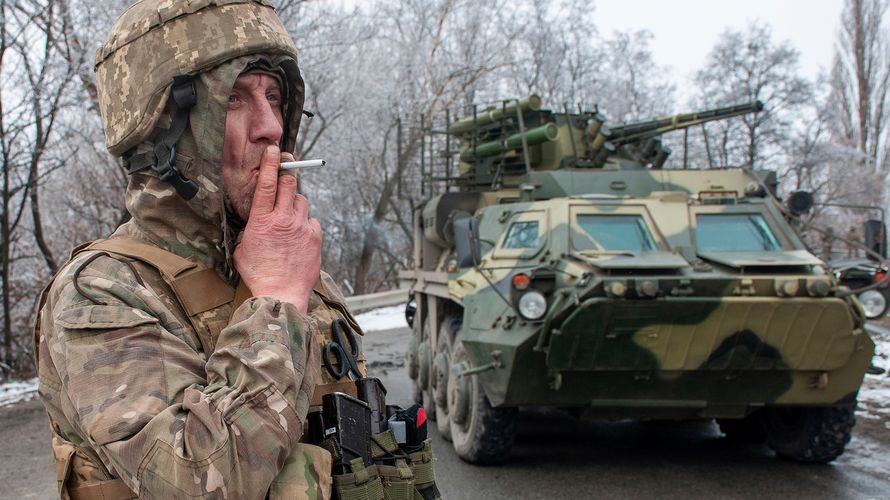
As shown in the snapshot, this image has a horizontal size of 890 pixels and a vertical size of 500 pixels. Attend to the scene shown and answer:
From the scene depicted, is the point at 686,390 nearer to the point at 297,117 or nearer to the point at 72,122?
the point at 297,117

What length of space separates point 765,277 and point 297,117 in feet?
12.6

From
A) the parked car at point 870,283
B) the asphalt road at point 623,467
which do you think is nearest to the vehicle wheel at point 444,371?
the asphalt road at point 623,467

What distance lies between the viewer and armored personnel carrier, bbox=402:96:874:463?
5.08 meters

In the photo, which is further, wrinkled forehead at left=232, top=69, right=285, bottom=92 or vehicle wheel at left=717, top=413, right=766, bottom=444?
vehicle wheel at left=717, top=413, right=766, bottom=444

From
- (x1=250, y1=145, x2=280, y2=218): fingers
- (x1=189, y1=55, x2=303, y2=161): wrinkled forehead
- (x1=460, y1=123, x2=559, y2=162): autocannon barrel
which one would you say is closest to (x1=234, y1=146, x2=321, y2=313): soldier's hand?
(x1=250, y1=145, x2=280, y2=218): fingers

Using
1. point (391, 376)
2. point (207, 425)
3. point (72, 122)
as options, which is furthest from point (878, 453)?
point (72, 122)

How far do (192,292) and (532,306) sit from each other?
3704 millimetres

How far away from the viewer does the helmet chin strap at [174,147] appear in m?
1.68

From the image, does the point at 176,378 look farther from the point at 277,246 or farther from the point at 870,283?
the point at 870,283

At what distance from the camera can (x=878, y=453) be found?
6.32m

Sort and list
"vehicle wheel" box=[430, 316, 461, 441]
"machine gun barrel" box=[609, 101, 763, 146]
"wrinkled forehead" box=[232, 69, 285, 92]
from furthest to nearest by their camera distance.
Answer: "machine gun barrel" box=[609, 101, 763, 146] < "vehicle wheel" box=[430, 316, 461, 441] < "wrinkled forehead" box=[232, 69, 285, 92]

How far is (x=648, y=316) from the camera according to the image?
16.6ft

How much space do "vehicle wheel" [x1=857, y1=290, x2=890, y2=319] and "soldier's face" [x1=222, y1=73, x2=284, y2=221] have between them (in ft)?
15.3

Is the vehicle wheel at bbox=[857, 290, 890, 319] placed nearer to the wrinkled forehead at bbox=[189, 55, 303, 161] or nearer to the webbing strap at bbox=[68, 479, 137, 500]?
the wrinkled forehead at bbox=[189, 55, 303, 161]
